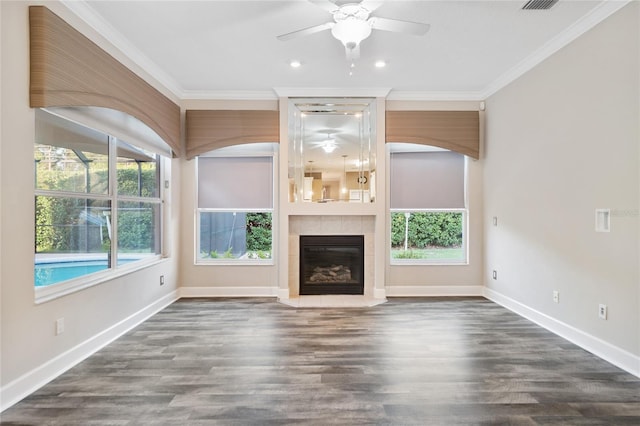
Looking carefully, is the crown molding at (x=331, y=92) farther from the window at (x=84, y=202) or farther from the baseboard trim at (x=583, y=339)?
the baseboard trim at (x=583, y=339)

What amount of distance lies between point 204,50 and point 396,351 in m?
3.42

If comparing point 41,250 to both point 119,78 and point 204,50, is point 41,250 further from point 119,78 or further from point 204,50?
point 204,50

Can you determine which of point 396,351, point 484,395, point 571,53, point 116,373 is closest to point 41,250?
point 116,373

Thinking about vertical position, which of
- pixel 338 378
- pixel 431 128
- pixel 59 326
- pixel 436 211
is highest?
pixel 431 128

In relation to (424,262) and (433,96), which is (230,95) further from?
(424,262)

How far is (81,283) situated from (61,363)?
0.62 m

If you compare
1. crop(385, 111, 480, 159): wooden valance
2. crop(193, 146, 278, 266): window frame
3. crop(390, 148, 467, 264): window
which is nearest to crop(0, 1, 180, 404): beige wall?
crop(193, 146, 278, 266): window frame

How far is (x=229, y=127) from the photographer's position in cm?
473

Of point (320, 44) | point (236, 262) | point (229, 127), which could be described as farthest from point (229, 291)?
point (320, 44)

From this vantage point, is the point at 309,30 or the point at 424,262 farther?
the point at 424,262

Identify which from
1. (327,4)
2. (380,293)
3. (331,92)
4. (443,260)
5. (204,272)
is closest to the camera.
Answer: (327,4)

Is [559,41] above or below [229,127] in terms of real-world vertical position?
above

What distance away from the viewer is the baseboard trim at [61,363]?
2.19 m

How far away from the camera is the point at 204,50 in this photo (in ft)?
11.5
